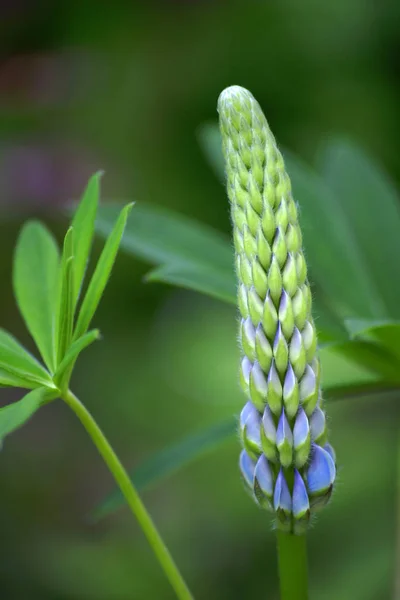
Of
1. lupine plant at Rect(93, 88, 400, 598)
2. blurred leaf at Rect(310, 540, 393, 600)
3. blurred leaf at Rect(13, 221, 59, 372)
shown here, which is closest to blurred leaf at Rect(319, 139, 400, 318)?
lupine plant at Rect(93, 88, 400, 598)

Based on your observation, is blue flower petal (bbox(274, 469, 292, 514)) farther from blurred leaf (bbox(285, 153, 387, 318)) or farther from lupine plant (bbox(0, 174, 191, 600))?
blurred leaf (bbox(285, 153, 387, 318))

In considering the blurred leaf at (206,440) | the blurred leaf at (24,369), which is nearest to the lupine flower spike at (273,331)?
the blurred leaf at (24,369)

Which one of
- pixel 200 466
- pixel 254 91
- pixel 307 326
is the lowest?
pixel 200 466

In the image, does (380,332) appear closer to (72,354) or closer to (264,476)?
(264,476)

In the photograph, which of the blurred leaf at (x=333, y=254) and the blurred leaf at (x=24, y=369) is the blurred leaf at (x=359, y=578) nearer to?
the blurred leaf at (x=333, y=254)

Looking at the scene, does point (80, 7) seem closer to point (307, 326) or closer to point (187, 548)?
point (187, 548)

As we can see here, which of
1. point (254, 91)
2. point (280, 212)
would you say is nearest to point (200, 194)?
point (254, 91)
